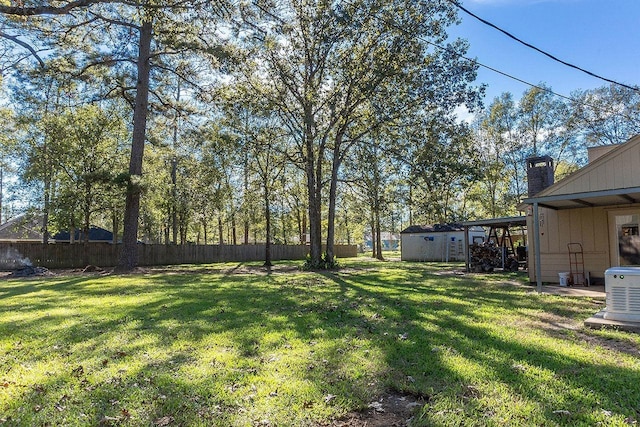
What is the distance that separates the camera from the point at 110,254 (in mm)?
19828

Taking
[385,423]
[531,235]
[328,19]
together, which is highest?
[328,19]

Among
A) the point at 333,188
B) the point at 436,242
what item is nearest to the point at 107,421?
the point at 333,188

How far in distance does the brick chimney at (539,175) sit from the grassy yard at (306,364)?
5.84 metres

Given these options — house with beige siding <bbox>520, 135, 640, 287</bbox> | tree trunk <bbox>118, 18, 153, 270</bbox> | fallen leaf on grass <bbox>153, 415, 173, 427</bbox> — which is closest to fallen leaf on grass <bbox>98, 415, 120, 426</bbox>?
fallen leaf on grass <bbox>153, 415, 173, 427</bbox>

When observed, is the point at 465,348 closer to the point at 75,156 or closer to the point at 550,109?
the point at 75,156

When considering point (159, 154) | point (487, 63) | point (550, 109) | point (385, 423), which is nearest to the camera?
point (385, 423)

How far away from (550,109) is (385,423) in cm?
2912

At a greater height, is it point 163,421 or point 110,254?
point 110,254

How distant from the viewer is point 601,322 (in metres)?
5.58

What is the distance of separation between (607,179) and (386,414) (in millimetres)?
9560

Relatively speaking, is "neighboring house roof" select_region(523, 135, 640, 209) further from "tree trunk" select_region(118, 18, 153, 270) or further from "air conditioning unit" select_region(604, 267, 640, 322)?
"tree trunk" select_region(118, 18, 153, 270)

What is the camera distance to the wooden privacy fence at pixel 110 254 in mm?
17453

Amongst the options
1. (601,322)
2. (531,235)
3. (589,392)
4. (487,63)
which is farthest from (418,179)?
(589,392)

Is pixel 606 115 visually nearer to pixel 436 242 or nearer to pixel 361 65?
pixel 436 242
